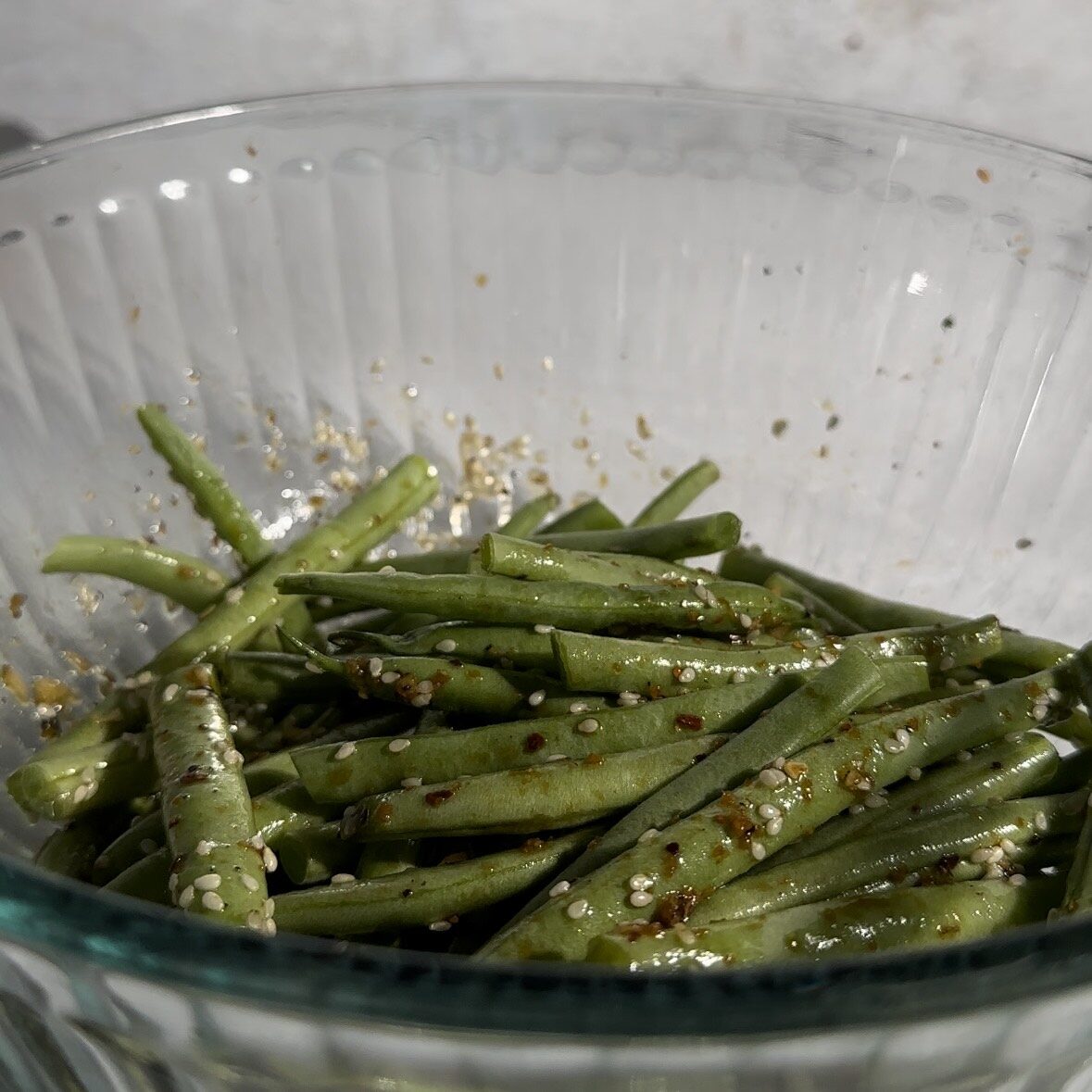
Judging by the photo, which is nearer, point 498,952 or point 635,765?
point 498,952

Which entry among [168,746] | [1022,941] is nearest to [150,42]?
[168,746]

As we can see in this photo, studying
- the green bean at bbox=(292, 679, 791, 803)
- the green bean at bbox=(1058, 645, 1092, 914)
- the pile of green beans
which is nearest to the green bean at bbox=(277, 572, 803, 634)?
the pile of green beans

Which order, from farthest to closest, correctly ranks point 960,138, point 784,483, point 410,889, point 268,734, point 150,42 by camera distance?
point 150,42 < point 784,483 < point 960,138 < point 268,734 < point 410,889

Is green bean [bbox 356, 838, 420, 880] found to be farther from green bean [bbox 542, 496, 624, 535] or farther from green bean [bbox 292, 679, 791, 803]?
green bean [bbox 542, 496, 624, 535]

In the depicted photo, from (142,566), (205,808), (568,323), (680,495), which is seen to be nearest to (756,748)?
(205,808)

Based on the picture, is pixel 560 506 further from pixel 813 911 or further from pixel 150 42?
pixel 150 42

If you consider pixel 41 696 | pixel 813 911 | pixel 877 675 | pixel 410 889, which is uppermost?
pixel 877 675

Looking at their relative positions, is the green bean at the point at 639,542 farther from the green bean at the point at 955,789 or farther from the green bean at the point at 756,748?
the green bean at the point at 955,789
